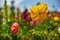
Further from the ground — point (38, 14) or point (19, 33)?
point (38, 14)

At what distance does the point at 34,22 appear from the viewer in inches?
98.5

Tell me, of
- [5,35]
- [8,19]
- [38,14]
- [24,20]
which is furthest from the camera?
[8,19]

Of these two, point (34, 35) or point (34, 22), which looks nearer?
point (34, 35)

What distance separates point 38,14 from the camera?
2.41 m

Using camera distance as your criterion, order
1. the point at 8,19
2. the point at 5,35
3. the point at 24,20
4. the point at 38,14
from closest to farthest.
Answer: the point at 5,35 → the point at 38,14 → the point at 24,20 → the point at 8,19

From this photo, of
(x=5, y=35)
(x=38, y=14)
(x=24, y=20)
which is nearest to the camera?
(x=5, y=35)

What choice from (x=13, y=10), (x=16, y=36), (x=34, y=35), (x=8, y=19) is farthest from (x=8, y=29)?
(x=13, y=10)

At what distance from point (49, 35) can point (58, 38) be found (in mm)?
109

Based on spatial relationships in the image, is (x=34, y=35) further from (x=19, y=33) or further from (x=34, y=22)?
(x=34, y=22)

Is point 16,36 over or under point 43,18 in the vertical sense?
under

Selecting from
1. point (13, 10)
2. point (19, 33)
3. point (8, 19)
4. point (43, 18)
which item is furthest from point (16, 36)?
point (13, 10)

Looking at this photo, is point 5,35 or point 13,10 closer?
point 5,35

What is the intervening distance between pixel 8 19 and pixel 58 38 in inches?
35.6

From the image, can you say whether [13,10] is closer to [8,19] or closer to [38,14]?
[8,19]
